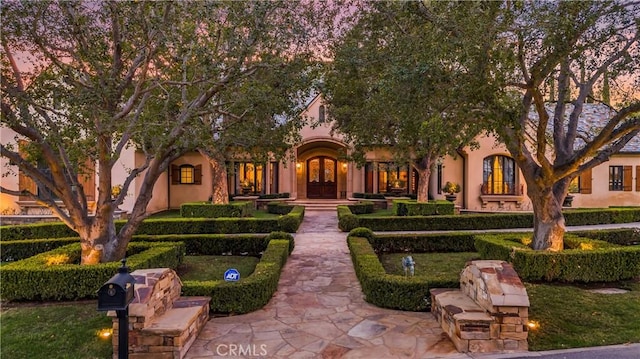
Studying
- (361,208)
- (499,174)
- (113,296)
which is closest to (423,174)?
(361,208)

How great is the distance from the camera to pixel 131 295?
3.92 m

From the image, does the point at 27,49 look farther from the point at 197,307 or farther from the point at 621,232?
the point at 621,232

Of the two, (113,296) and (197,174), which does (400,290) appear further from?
(197,174)

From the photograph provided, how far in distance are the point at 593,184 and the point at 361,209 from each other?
14384 mm

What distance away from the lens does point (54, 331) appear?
5539 millimetres

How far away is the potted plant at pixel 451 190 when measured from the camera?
64.8ft

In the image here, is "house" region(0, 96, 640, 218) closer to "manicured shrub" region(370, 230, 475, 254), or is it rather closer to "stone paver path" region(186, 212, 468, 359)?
"manicured shrub" region(370, 230, 475, 254)

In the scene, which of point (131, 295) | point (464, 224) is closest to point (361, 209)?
point (464, 224)

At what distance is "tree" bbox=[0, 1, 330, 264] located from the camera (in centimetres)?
706

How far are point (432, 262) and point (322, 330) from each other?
210 inches

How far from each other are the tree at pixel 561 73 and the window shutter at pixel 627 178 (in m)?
15.7

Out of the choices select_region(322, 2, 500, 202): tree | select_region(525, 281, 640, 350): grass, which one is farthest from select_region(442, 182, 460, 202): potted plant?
select_region(525, 281, 640, 350): grass

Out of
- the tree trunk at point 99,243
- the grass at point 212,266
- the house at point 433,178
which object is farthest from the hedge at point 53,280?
the house at point 433,178

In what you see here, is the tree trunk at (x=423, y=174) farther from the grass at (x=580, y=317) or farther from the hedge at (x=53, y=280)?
the hedge at (x=53, y=280)
